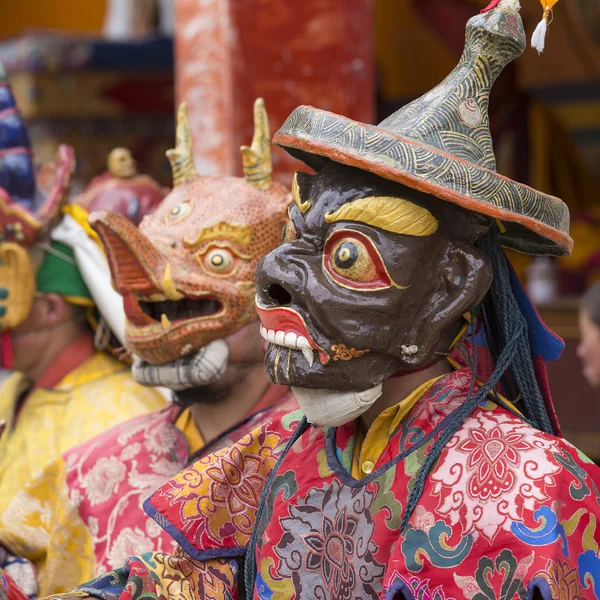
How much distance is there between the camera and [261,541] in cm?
207

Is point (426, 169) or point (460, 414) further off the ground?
point (426, 169)

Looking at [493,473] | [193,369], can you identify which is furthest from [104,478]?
[493,473]

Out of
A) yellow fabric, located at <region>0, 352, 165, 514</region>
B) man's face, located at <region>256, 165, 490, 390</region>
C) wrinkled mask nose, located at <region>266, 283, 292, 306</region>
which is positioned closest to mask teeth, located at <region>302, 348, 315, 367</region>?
man's face, located at <region>256, 165, 490, 390</region>

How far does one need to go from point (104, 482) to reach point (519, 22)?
1.56 m

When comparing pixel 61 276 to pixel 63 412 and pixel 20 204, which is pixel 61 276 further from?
pixel 63 412

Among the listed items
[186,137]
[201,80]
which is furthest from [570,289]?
[186,137]

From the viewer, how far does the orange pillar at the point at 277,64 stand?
14.9 feet

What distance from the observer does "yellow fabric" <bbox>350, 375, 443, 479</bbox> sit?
1.99 m

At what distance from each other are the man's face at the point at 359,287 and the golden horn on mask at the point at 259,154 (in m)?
0.89

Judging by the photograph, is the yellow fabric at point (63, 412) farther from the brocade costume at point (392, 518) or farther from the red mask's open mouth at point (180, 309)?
the brocade costume at point (392, 518)

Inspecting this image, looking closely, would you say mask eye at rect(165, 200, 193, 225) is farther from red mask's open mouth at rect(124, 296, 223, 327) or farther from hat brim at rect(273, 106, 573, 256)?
hat brim at rect(273, 106, 573, 256)

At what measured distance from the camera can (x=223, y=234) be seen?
Result: 275 cm

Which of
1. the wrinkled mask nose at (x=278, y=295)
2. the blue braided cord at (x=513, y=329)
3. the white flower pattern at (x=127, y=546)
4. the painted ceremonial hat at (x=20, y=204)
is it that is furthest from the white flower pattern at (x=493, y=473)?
the painted ceremonial hat at (x=20, y=204)

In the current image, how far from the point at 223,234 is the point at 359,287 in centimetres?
92
